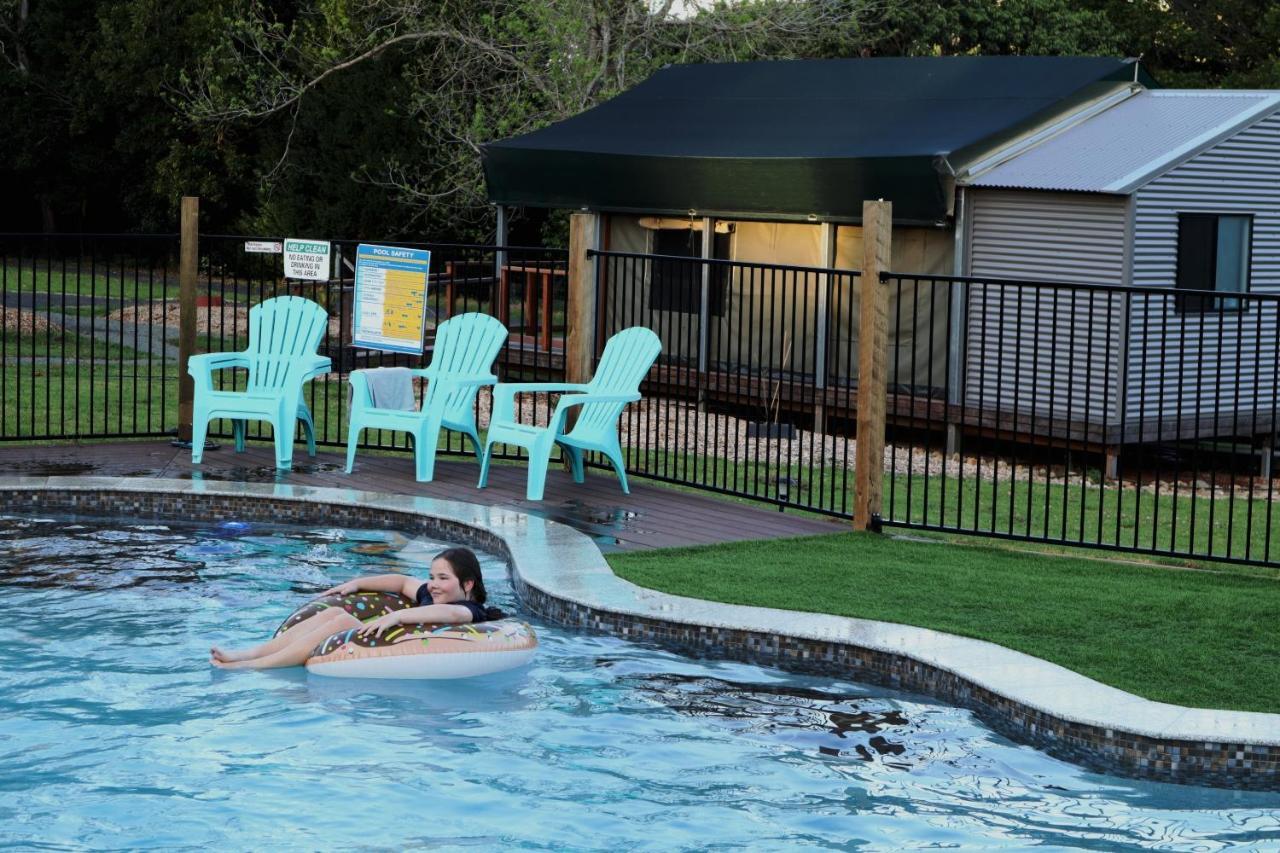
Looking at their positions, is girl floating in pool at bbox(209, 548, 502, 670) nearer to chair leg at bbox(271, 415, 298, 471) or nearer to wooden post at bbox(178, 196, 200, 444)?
chair leg at bbox(271, 415, 298, 471)

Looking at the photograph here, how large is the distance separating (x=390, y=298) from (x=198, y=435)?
183 centimetres

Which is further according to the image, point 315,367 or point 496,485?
point 315,367

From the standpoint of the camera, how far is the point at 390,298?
13.0 m

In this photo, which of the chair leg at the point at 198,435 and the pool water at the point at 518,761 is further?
the chair leg at the point at 198,435

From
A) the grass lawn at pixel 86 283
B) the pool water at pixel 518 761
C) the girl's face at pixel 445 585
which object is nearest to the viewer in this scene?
the pool water at pixel 518 761

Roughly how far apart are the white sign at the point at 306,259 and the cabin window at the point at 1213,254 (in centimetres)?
888

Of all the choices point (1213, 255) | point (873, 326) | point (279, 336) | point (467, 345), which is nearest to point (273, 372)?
point (279, 336)

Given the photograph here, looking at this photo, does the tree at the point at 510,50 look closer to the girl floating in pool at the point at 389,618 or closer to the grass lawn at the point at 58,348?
the grass lawn at the point at 58,348

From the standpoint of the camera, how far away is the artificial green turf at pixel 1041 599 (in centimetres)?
723

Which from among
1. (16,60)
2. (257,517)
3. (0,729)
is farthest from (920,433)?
(16,60)

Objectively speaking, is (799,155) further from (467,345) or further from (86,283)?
(86,283)

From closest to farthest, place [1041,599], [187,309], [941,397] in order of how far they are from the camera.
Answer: [1041,599], [187,309], [941,397]

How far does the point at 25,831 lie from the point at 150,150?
32531mm

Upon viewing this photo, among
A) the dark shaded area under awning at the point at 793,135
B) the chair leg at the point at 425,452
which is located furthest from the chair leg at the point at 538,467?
the dark shaded area under awning at the point at 793,135
